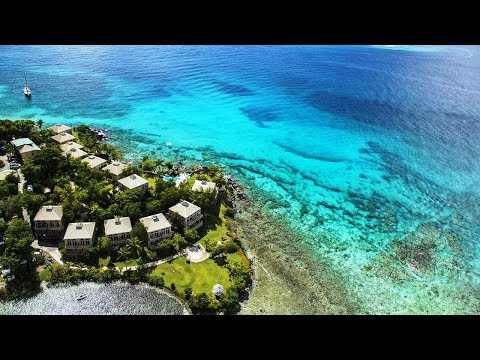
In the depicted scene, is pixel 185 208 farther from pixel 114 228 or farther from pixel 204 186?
pixel 114 228

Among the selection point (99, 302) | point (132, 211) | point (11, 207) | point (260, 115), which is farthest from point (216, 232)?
point (260, 115)

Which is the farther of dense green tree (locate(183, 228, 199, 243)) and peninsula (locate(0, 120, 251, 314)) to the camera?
dense green tree (locate(183, 228, 199, 243))

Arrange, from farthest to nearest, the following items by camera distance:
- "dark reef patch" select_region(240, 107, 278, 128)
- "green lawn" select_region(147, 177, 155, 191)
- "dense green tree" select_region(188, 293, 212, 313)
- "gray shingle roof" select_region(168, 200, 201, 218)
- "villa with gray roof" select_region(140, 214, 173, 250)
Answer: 1. "dark reef patch" select_region(240, 107, 278, 128)
2. "green lawn" select_region(147, 177, 155, 191)
3. "gray shingle roof" select_region(168, 200, 201, 218)
4. "villa with gray roof" select_region(140, 214, 173, 250)
5. "dense green tree" select_region(188, 293, 212, 313)

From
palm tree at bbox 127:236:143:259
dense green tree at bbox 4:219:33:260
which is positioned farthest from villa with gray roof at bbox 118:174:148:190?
dense green tree at bbox 4:219:33:260

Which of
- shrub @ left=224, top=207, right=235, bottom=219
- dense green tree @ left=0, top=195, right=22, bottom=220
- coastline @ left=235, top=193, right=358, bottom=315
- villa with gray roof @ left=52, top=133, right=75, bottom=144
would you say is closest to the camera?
coastline @ left=235, top=193, right=358, bottom=315

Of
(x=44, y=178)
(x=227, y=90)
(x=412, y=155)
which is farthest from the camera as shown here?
(x=227, y=90)

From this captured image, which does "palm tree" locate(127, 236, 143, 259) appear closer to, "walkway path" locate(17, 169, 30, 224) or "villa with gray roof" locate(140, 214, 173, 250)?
"villa with gray roof" locate(140, 214, 173, 250)

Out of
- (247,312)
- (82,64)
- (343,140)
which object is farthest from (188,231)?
(82,64)

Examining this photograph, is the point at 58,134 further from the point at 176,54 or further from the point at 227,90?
the point at 176,54
